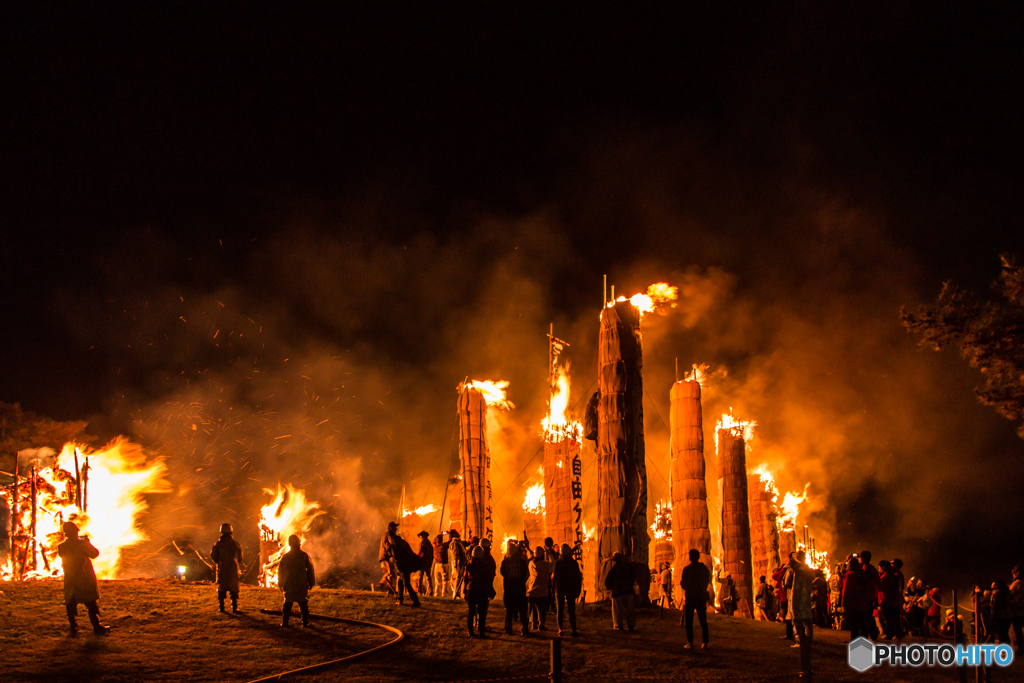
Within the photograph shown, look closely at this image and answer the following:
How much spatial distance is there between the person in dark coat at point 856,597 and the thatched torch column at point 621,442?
14.6ft

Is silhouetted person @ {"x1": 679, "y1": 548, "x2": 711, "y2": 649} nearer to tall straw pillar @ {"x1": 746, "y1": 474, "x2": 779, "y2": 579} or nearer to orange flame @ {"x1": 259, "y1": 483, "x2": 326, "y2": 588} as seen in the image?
tall straw pillar @ {"x1": 746, "y1": 474, "x2": 779, "y2": 579}

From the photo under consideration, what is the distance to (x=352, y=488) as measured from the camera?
5219 cm

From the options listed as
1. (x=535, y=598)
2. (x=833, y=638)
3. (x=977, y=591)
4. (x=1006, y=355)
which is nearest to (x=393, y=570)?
(x=535, y=598)

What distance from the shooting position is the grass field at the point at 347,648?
11383 millimetres

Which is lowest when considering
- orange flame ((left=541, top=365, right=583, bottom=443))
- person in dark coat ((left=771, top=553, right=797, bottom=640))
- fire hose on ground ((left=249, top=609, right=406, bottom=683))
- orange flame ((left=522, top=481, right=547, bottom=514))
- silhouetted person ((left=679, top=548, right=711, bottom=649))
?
person in dark coat ((left=771, top=553, right=797, bottom=640))

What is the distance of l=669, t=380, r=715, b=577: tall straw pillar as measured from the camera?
23.3m

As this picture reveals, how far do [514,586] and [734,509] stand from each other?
1462 centimetres

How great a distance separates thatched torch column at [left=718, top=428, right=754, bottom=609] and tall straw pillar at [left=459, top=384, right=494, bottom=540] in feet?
26.7

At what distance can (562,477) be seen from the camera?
28297 mm

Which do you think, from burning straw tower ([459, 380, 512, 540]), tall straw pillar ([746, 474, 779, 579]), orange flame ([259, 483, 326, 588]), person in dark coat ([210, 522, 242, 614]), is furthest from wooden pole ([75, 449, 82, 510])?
tall straw pillar ([746, 474, 779, 579])

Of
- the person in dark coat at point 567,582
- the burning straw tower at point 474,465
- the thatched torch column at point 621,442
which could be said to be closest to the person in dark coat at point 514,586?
the person in dark coat at point 567,582

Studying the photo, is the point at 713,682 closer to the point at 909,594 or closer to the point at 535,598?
the point at 535,598

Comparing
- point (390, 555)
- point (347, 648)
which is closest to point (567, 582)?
point (347, 648)

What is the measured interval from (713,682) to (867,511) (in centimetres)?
4048
